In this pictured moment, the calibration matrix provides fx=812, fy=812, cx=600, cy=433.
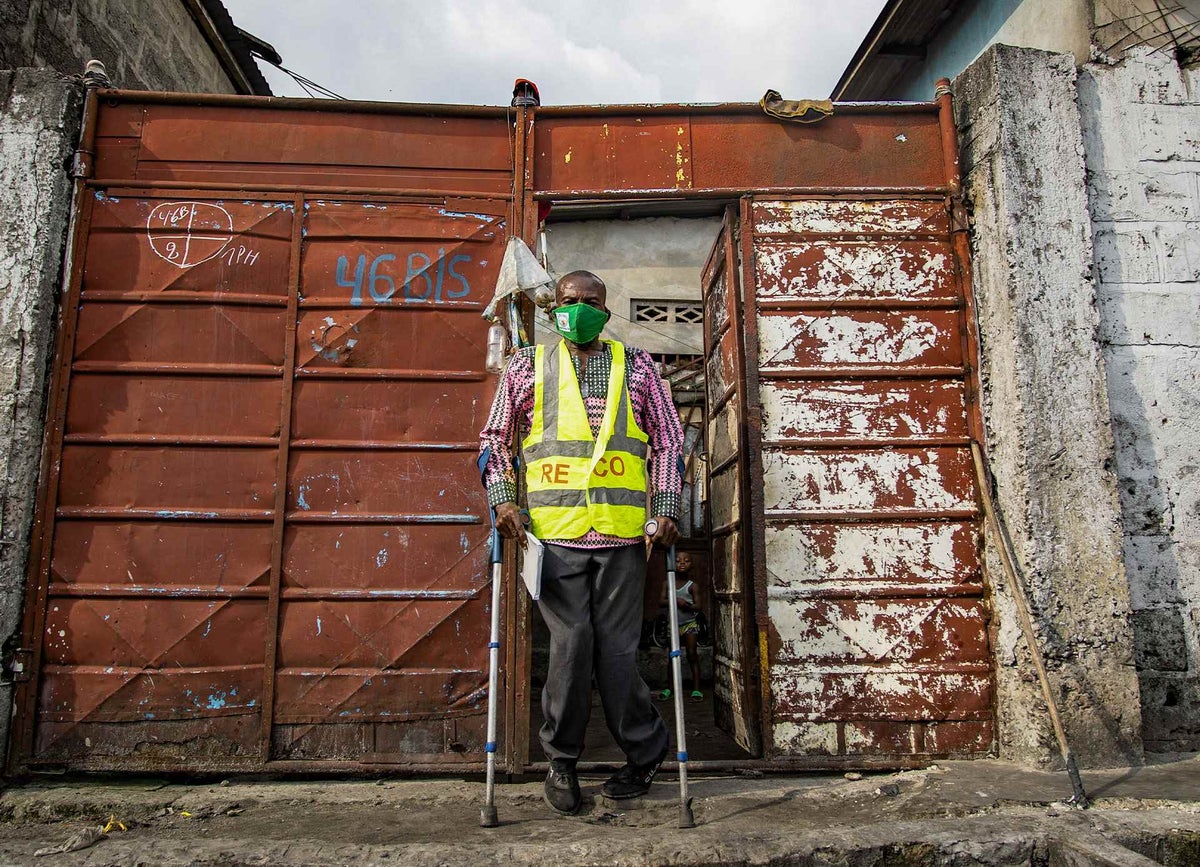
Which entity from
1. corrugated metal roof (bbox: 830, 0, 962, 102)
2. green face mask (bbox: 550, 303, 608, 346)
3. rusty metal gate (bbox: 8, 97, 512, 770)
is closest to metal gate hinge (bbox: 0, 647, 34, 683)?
rusty metal gate (bbox: 8, 97, 512, 770)

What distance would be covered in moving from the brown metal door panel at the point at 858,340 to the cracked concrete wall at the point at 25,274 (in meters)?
3.64

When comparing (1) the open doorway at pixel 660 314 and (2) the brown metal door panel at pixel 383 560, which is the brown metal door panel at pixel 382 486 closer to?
(2) the brown metal door panel at pixel 383 560

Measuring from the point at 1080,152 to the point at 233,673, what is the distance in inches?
197

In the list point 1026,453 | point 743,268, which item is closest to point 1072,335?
point 1026,453

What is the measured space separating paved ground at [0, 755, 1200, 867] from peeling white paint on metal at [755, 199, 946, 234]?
276 centimetres

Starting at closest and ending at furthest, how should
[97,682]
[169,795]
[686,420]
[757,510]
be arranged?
[169,795]
[97,682]
[757,510]
[686,420]

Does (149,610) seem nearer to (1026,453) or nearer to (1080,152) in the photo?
(1026,453)

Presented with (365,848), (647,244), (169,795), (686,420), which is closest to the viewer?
(365,848)

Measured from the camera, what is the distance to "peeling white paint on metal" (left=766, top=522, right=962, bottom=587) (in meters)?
4.11

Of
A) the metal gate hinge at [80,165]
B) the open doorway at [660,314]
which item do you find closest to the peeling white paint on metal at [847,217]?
the open doorway at [660,314]

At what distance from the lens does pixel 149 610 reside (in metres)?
3.95

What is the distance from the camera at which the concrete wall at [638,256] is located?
9898 mm

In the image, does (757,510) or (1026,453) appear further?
(757,510)

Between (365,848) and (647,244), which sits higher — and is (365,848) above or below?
below
